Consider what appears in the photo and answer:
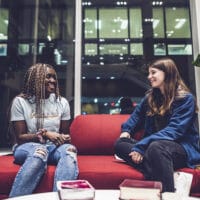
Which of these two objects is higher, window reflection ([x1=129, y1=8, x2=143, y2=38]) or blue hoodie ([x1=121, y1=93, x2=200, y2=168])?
window reflection ([x1=129, y1=8, x2=143, y2=38])

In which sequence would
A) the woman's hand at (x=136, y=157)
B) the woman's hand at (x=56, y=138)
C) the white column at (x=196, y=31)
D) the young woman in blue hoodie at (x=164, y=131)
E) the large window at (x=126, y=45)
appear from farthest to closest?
the large window at (x=126, y=45)
the white column at (x=196, y=31)
the woman's hand at (x=56, y=138)
the woman's hand at (x=136, y=157)
the young woman in blue hoodie at (x=164, y=131)

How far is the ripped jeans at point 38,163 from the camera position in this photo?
1.75m

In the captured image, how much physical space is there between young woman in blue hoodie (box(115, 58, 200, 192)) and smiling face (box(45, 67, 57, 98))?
0.75m

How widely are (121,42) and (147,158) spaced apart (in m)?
2.38

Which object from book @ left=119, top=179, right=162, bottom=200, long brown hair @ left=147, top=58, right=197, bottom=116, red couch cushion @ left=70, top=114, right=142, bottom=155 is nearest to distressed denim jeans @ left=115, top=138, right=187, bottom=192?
long brown hair @ left=147, top=58, right=197, bottom=116

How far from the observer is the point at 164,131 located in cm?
215

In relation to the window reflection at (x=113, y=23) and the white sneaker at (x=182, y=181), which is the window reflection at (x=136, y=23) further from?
the white sneaker at (x=182, y=181)

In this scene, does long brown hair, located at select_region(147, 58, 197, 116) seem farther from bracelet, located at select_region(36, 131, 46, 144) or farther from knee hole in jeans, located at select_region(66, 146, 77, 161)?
bracelet, located at select_region(36, 131, 46, 144)

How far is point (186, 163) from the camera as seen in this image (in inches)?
83.0

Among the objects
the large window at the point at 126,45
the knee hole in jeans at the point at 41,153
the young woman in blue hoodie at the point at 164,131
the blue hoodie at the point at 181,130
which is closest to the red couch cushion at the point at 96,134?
the young woman in blue hoodie at the point at 164,131

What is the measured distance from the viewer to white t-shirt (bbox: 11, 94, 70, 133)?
231 cm

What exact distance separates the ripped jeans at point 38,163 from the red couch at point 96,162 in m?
0.09

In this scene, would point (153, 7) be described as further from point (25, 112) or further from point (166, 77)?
point (25, 112)

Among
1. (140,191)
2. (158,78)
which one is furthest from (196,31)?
(140,191)
